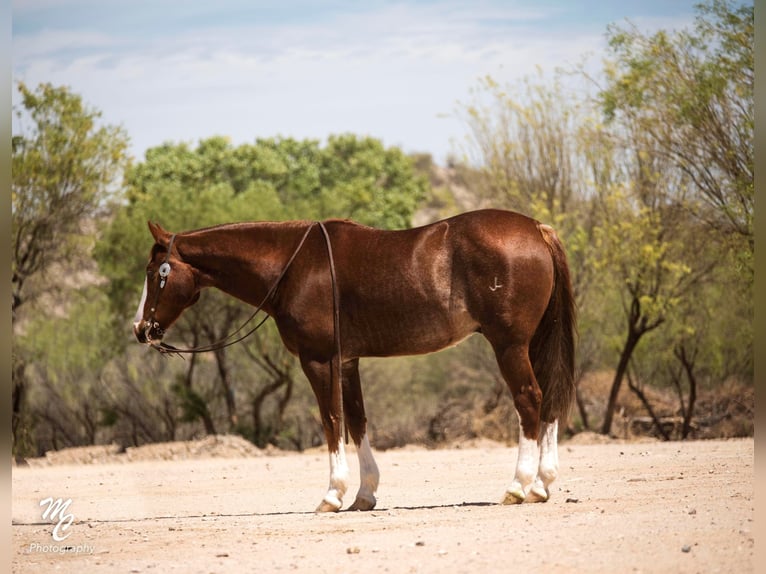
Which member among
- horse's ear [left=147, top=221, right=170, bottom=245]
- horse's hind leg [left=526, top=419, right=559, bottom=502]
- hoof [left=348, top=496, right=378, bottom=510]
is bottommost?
hoof [left=348, top=496, right=378, bottom=510]

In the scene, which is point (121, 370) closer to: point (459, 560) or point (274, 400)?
point (274, 400)

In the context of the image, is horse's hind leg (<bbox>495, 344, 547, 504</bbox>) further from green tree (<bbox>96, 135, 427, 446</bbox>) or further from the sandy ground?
green tree (<bbox>96, 135, 427, 446</bbox>)

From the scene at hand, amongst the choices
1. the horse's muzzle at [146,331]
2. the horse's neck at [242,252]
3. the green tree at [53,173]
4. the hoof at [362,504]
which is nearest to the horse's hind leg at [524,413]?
the hoof at [362,504]

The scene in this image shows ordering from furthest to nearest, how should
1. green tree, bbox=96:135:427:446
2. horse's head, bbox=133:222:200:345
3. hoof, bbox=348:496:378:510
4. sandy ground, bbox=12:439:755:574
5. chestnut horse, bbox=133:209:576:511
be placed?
1. green tree, bbox=96:135:427:446
2. horse's head, bbox=133:222:200:345
3. hoof, bbox=348:496:378:510
4. chestnut horse, bbox=133:209:576:511
5. sandy ground, bbox=12:439:755:574

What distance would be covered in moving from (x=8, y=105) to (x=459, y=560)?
3889 mm

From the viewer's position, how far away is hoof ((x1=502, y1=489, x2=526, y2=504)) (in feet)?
30.0

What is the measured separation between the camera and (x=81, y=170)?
2331cm

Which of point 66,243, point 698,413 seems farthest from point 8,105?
point 698,413

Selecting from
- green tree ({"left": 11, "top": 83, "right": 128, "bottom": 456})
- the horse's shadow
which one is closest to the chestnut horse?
the horse's shadow

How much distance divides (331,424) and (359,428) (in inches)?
14.3

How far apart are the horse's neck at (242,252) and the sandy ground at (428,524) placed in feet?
6.84

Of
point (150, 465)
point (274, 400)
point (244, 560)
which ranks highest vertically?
point (244, 560)

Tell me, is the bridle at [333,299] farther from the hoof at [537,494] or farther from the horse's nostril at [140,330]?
the hoof at [537,494]

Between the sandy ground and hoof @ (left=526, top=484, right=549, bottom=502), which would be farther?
hoof @ (left=526, top=484, right=549, bottom=502)
